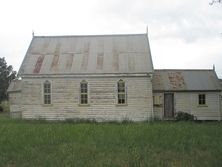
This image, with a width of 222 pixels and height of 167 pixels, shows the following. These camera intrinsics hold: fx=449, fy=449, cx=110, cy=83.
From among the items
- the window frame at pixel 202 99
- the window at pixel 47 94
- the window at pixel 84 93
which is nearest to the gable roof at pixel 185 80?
the window frame at pixel 202 99

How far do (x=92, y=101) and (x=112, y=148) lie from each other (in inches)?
740

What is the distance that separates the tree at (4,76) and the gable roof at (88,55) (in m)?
34.3

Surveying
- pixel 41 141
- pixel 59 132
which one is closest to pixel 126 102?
pixel 59 132

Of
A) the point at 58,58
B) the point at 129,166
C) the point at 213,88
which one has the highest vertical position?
the point at 58,58

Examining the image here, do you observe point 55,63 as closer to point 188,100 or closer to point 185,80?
point 185,80

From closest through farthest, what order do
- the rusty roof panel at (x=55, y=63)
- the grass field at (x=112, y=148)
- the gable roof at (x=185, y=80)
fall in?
the grass field at (x=112, y=148) → the rusty roof panel at (x=55, y=63) → the gable roof at (x=185, y=80)

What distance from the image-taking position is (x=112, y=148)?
1688cm

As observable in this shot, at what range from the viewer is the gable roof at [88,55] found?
119 feet

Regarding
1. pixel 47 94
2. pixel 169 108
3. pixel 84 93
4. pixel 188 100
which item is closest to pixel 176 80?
pixel 188 100

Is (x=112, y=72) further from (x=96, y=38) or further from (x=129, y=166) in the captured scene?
(x=129, y=166)

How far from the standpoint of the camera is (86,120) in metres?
34.9

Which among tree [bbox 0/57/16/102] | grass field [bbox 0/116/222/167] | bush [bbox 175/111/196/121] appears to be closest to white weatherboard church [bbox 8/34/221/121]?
bush [bbox 175/111/196/121]

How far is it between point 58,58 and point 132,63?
21.0ft

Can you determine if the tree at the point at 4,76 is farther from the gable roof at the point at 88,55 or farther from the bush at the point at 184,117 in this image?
the bush at the point at 184,117
